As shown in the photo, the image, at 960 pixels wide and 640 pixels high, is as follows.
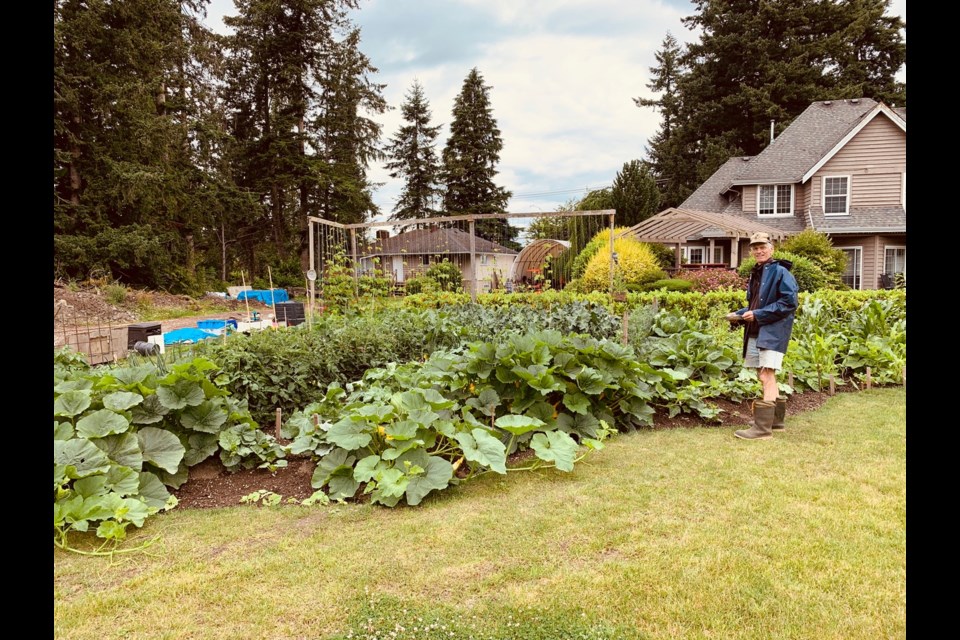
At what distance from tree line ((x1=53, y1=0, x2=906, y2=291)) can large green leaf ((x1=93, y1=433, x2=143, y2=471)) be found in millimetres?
14310

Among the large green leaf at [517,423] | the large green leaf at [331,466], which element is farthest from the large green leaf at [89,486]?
the large green leaf at [517,423]

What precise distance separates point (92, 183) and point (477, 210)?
2218cm

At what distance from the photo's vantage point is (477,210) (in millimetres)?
37406

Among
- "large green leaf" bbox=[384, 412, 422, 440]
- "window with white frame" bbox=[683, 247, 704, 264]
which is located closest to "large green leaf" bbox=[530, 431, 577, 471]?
"large green leaf" bbox=[384, 412, 422, 440]

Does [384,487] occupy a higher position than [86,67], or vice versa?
[86,67]

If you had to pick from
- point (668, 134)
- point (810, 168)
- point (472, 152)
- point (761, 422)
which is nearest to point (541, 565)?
point (761, 422)

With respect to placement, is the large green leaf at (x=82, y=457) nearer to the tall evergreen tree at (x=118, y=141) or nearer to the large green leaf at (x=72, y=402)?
the large green leaf at (x=72, y=402)

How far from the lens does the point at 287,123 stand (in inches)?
1081

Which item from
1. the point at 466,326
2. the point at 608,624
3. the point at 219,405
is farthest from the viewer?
the point at 466,326

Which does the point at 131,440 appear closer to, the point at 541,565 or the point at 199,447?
the point at 199,447

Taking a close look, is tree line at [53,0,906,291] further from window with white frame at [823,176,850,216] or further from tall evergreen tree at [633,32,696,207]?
window with white frame at [823,176,850,216]
